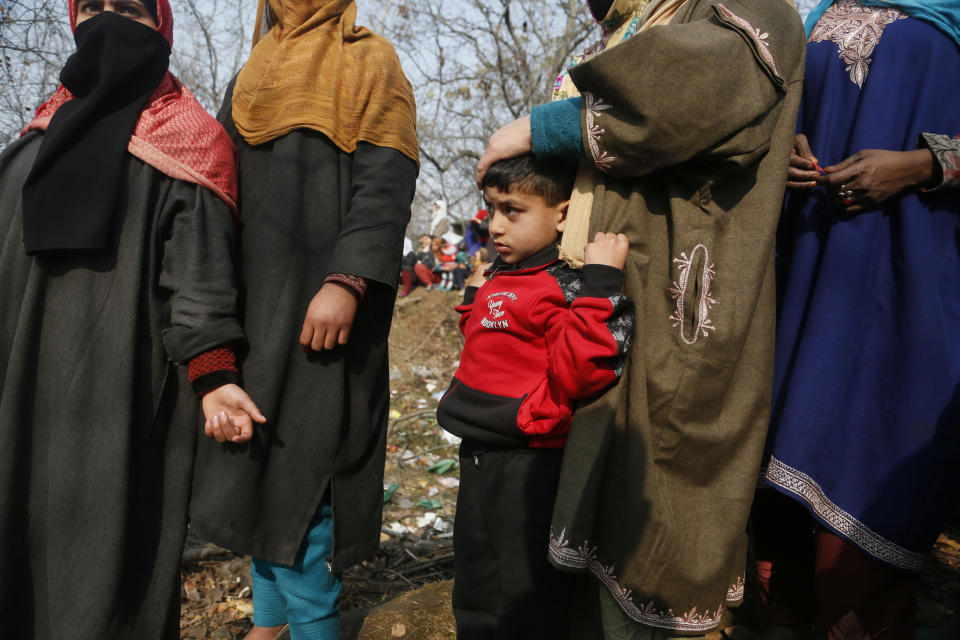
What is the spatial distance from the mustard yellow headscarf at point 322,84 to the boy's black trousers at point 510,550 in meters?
1.00

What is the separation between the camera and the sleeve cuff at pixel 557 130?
4.60 feet

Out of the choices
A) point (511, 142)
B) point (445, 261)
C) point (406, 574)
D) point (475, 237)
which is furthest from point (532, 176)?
point (445, 261)

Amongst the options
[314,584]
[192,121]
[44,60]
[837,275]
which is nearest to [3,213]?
[192,121]

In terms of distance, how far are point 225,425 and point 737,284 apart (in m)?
1.34

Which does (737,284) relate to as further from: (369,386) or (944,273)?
(369,386)

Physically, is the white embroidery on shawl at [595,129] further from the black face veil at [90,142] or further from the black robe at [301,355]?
the black face veil at [90,142]

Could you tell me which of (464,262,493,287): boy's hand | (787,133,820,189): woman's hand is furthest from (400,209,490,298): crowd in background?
(787,133,820,189): woman's hand

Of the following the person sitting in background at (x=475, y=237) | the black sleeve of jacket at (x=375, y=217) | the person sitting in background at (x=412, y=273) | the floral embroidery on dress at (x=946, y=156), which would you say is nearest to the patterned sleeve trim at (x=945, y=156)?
the floral embroidery on dress at (x=946, y=156)

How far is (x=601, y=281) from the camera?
1362 millimetres

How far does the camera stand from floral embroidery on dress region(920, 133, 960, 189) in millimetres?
1421

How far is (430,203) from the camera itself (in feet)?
67.3

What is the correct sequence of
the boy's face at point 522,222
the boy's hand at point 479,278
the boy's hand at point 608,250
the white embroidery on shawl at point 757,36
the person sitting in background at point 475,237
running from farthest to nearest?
the person sitting in background at point 475,237 < the boy's hand at point 479,278 < the boy's face at point 522,222 < the boy's hand at point 608,250 < the white embroidery on shawl at point 757,36

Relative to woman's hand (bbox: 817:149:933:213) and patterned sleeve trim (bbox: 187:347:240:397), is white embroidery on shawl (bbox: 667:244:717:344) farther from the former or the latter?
patterned sleeve trim (bbox: 187:347:240:397)

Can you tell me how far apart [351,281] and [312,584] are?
35.7 inches
